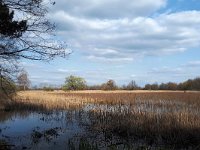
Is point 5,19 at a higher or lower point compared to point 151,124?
higher

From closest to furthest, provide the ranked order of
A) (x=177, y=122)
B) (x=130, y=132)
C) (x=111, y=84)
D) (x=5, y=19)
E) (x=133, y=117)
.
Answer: (x=5, y=19)
(x=177, y=122)
(x=130, y=132)
(x=133, y=117)
(x=111, y=84)

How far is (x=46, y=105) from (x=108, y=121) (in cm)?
1346

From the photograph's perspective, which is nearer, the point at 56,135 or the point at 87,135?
the point at 87,135

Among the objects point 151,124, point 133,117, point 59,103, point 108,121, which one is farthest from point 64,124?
point 59,103

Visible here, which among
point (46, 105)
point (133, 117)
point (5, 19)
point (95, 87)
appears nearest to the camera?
point (5, 19)

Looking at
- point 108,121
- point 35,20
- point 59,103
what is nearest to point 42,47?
point 35,20

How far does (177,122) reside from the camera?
13523 mm

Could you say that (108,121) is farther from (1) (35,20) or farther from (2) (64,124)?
(1) (35,20)

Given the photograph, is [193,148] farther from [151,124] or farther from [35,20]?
[35,20]

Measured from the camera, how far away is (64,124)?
1875 cm

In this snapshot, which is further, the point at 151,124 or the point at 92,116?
the point at 92,116

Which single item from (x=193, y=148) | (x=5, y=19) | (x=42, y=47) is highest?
(x=5, y=19)

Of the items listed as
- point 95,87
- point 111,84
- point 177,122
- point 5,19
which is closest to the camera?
point 5,19

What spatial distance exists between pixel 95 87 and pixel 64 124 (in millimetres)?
79257
